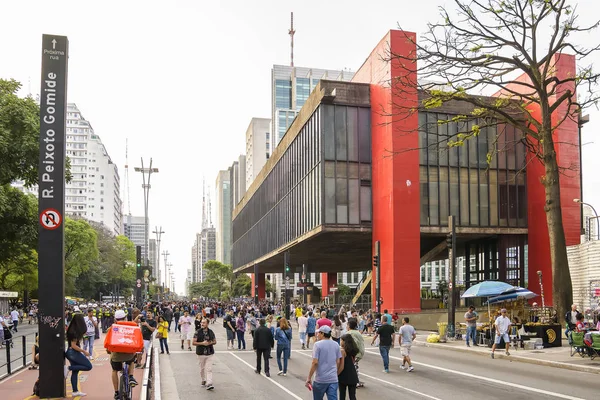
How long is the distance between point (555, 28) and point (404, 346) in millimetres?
14512

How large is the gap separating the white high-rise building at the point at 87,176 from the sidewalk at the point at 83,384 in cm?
16768

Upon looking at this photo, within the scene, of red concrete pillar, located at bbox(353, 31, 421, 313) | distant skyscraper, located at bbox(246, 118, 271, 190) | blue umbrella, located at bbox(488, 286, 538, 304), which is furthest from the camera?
distant skyscraper, located at bbox(246, 118, 271, 190)

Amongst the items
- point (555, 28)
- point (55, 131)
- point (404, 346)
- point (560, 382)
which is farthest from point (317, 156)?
point (55, 131)

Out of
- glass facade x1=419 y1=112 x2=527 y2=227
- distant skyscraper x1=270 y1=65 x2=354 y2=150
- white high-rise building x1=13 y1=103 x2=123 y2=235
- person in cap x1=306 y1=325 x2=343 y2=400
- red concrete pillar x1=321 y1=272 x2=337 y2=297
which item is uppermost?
distant skyscraper x1=270 y1=65 x2=354 y2=150

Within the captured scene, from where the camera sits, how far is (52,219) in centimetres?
1130

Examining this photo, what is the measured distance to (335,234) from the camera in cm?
4575

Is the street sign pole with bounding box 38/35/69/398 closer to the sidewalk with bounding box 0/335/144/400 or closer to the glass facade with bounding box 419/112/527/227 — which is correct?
the sidewalk with bounding box 0/335/144/400

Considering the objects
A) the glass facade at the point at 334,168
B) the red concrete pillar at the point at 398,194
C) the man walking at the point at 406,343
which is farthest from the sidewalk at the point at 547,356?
the glass facade at the point at 334,168

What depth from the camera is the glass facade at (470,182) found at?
1689 inches

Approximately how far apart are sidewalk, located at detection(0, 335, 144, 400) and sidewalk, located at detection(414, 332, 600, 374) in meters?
12.3

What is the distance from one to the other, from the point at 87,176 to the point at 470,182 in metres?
155

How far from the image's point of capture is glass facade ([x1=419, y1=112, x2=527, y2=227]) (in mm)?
42894

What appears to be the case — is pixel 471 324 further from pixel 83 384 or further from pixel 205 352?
pixel 83 384

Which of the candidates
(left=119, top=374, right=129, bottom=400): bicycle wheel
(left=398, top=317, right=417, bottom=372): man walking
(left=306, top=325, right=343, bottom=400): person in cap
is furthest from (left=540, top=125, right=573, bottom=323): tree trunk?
(left=119, top=374, right=129, bottom=400): bicycle wheel
